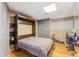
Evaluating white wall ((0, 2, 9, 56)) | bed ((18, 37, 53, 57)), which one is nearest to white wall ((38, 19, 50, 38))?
bed ((18, 37, 53, 57))

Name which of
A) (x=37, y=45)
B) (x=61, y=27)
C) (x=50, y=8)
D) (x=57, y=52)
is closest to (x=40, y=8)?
(x=50, y=8)

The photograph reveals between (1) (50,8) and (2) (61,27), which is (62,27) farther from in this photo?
(1) (50,8)

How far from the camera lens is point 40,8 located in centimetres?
134

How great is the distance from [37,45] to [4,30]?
0.53 meters

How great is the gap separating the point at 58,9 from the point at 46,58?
769 millimetres

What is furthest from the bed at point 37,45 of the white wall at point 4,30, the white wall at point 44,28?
the white wall at point 4,30

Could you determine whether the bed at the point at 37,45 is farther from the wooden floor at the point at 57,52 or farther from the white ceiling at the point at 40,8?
the white ceiling at the point at 40,8

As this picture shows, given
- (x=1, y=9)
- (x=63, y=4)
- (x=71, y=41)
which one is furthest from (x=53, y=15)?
(x=1, y=9)

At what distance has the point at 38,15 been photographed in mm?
1384

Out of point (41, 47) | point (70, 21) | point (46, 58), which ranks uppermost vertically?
point (70, 21)

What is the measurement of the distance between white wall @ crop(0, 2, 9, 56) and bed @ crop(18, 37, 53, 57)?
20 centimetres

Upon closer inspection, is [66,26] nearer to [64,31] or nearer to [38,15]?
[64,31]

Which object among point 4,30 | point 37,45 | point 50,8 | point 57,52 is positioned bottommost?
point 57,52

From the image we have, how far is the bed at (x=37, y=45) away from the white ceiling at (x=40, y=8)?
0.39 metres
